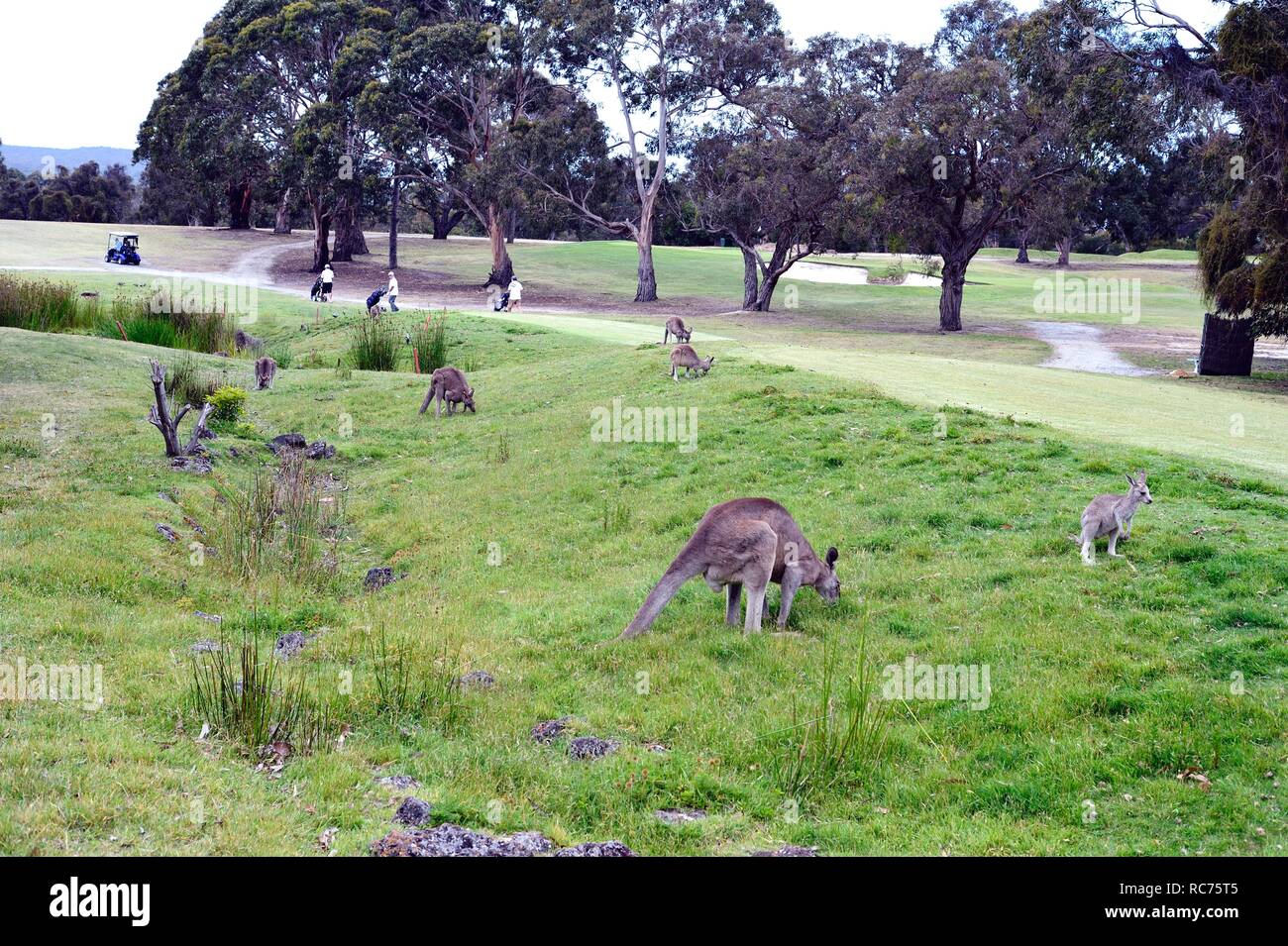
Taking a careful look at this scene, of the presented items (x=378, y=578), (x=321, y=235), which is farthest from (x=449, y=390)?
(x=321, y=235)

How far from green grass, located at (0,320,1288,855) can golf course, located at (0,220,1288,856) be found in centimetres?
4

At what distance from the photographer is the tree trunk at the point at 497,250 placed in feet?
197

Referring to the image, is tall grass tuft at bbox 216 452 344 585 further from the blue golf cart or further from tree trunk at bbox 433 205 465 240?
tree trunk at bbox 433 205 465 240

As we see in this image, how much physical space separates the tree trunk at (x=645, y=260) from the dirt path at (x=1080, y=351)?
19.3 metres

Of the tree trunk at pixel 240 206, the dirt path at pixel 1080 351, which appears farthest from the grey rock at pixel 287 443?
the tree trunk at pixel 240 206

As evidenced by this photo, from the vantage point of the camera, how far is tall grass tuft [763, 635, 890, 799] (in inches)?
296

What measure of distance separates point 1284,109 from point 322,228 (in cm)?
4892

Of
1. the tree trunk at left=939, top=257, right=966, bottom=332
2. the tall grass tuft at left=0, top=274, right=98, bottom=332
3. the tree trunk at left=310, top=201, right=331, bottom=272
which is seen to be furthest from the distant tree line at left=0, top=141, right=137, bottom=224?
the tree trunk at left=939, top=257, right=966, bottom=332

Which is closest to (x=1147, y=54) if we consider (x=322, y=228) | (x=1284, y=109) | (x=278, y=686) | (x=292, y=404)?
(x=1284, y=109)

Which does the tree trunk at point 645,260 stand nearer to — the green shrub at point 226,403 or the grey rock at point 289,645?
the green shrub at point 226,403

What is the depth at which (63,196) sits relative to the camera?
9131 cm

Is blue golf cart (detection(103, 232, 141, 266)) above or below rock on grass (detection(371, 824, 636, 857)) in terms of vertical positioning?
above

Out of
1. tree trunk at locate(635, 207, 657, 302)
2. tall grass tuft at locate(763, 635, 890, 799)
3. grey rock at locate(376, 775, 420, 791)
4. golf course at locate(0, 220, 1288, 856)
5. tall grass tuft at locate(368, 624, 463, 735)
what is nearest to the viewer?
golf course at locate(0, 220, 1288, 856)
